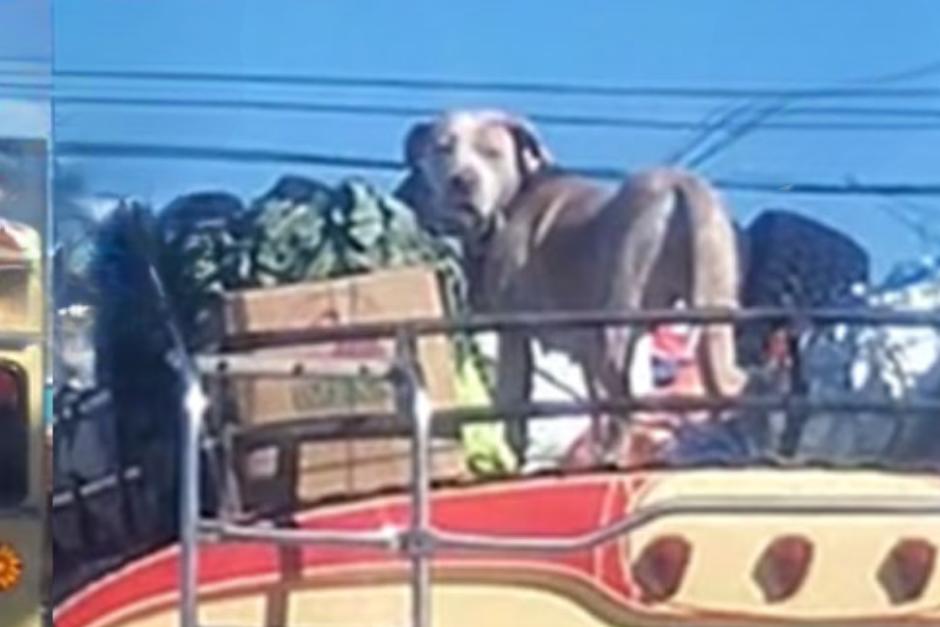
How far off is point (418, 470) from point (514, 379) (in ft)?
0.65

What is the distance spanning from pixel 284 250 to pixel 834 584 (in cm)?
97

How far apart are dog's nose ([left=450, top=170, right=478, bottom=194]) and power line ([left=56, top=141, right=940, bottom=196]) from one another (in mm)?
81

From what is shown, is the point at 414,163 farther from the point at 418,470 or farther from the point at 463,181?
the point at 418,470

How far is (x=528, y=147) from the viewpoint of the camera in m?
3.64

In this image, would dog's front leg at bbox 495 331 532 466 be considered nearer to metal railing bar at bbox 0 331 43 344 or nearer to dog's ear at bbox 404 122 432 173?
dog's ear at bbox 404 122 432 173

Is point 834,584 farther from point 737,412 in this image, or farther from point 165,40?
point 165,40

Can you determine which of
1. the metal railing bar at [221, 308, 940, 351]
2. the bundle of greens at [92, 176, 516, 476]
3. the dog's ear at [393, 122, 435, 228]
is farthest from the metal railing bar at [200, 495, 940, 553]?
the dog's ear at [393, 122, 435, 228]

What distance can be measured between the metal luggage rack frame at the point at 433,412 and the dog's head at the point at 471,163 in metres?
0.17

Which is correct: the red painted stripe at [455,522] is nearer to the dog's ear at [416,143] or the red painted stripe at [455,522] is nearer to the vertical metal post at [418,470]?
the vertical metal post at [418,470]

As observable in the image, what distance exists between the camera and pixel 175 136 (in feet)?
12.0

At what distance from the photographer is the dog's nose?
3648mm

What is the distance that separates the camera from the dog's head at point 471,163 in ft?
11.9

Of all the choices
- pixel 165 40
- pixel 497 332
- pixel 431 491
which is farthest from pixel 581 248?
pixel 165 40

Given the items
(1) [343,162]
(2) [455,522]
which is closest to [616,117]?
(1) [343,162]
